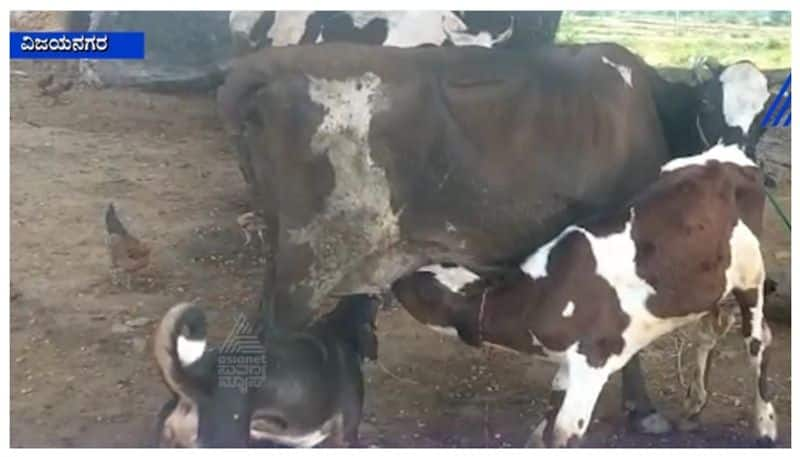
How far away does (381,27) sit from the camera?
12.7 ft

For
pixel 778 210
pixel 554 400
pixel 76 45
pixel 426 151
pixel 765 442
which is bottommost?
pixel 765 442

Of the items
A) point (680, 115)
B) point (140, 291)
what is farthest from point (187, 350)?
point (680, 115)

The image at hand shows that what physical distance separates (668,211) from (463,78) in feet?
2.18

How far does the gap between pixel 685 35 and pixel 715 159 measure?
361 millimetres

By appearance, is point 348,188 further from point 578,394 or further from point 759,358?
point 759,358

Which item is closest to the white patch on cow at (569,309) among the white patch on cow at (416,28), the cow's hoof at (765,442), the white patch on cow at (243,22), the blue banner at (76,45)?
the cow's hoof at (765,442)

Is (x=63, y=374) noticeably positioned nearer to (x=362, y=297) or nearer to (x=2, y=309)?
(x=2, y=309)

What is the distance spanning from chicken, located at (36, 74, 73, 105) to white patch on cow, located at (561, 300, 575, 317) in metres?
1.50

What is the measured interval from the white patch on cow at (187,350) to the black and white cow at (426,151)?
1.00 ft

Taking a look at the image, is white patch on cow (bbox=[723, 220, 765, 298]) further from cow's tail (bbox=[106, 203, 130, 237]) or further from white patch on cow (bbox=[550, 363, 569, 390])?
cow's tail (bbox=[106, 203, 130, 237])

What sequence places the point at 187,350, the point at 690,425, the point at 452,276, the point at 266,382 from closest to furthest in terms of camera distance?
1. the point at 187,350
2. the point at 266,382
3. the point at 452,276
4. the point at 690,425

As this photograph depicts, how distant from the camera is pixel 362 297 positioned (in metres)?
3.93

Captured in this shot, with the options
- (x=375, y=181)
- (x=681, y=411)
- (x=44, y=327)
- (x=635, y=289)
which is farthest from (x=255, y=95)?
(x=681, y=411)

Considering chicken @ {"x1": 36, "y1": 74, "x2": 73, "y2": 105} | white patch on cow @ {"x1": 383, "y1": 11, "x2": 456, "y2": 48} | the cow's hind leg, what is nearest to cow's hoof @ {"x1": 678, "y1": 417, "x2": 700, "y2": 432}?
the cow's hind leg
